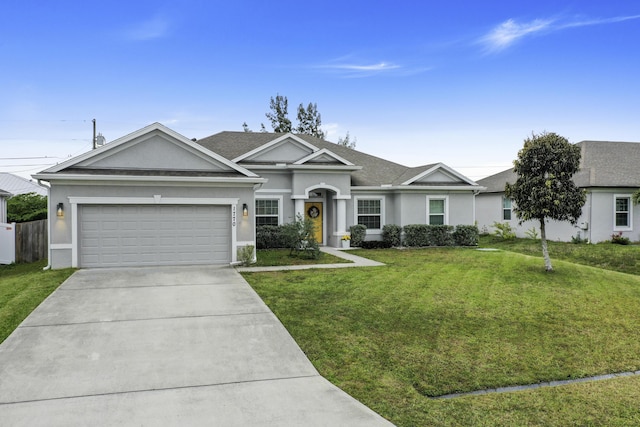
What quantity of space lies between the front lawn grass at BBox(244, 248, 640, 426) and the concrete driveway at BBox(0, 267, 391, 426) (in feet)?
1.59

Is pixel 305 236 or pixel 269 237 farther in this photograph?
pixel 269 237

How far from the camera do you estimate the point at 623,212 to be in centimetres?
2111

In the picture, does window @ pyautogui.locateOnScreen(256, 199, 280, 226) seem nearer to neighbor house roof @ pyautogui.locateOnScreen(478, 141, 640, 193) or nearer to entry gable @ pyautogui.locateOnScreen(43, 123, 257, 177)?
entry gable @ pyautogui.locateOnScreen(43, 123, 257, 177)

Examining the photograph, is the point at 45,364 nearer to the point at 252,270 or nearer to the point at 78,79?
the point at 252,270

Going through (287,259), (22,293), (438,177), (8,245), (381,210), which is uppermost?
(438,177)

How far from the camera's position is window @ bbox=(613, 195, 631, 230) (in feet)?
68.9

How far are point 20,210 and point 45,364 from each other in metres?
24.2

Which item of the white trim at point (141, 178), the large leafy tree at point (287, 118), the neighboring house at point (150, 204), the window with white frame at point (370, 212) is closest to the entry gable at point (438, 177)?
the window with white frame at point (370, 212)

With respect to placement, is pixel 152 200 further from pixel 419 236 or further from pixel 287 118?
pixel 287 118

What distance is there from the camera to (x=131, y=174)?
12977 mm

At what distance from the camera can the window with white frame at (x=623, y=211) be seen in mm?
21000

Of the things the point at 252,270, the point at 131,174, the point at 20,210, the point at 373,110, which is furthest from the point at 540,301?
the point at 20,210

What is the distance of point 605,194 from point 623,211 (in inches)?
Answer: 56.2

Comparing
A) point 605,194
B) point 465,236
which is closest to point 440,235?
point 465,236
